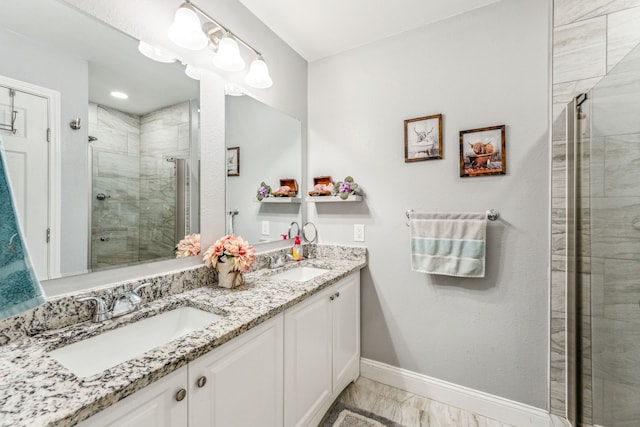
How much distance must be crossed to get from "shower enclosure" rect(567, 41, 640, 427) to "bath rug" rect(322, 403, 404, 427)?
953mm

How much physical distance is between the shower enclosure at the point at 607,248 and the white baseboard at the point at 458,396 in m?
0.33

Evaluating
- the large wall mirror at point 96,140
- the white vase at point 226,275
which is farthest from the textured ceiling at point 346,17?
the white vase at point 226,275

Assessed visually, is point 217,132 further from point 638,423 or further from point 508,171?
point 638,423

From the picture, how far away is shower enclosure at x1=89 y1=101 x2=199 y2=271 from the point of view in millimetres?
1098

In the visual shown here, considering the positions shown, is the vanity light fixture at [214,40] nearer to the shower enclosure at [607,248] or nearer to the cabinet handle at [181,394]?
the cabinet handle at [181,394]

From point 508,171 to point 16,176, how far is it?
2.18 metres

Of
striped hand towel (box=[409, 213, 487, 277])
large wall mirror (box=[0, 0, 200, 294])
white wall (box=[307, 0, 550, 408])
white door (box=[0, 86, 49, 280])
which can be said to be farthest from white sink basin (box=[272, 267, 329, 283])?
white door (box=[0, 86, 49, 280])

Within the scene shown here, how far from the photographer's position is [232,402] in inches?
38.7

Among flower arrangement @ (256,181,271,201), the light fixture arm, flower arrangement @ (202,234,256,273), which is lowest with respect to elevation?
flower arrangement @ (202,234,256,273)

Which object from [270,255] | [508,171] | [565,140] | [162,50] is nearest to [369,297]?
[270,255]

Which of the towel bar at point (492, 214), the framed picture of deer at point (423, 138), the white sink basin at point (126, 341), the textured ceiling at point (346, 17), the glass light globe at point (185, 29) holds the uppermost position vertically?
the textured ceiling at point (346, 17)

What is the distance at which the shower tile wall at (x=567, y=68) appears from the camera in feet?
4.35

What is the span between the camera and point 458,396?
176cm

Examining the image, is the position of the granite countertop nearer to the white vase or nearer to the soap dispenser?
the white vase
